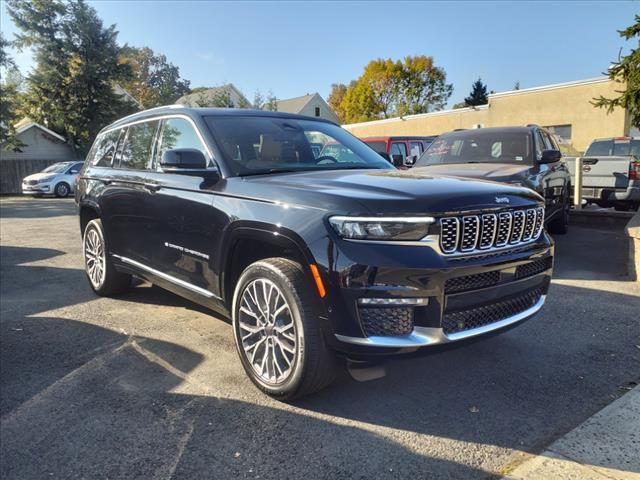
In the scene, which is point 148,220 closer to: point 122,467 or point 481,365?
point 122,467

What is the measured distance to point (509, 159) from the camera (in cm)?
738

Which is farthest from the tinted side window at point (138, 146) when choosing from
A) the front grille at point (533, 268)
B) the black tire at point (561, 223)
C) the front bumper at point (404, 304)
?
the black tire at point (561, 223)

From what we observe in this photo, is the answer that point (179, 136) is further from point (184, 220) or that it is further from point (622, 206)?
point (622, 206)

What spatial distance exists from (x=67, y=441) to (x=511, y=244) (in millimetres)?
2811

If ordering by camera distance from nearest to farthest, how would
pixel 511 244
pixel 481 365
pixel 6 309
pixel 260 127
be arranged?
pixel 511 244, pixel 481 365, pixel 260 127, pixel 6 309

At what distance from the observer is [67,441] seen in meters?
2.74

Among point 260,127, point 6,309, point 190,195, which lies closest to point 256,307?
point 190,195

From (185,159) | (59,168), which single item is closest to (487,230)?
(185,159)

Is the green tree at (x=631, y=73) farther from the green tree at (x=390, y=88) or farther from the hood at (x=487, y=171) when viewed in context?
the green tree at (x=390, y=88)

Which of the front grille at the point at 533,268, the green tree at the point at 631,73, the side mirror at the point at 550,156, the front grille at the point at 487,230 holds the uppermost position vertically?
the green tree at the point at 631,73

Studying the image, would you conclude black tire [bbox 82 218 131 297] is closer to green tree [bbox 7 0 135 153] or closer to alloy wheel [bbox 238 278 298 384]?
alloy wheel [bbox 238 278 298 384]

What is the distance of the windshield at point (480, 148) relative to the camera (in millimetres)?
7414

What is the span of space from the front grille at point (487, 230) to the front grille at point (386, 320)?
417mm

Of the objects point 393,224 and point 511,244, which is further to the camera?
point 511,244
